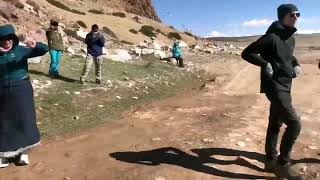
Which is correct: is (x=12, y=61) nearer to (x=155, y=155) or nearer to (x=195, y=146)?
(x=155, y=155)

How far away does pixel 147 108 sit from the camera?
11062 millimetres

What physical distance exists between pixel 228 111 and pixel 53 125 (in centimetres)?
346

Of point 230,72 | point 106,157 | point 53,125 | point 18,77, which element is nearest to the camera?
point 18,77

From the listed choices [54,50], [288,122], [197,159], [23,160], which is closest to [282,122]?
[288,122]

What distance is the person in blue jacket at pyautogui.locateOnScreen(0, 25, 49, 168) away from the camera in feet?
20.1

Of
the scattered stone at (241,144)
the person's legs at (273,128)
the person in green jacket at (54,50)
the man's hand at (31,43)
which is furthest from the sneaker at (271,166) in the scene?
the person in green jacket at (54,50)

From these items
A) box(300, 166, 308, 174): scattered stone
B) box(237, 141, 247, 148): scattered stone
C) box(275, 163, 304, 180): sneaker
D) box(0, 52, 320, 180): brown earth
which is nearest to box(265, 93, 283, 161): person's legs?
box(275, 163, 304, 180): sneaker

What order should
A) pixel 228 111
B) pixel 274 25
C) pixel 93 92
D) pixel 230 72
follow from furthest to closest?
pixel 230 72
pixel 93 92
pixel 228 111
pixel 274 25

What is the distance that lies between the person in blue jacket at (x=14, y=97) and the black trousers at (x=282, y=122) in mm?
2809

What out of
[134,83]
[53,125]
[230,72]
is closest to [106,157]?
[53,125]

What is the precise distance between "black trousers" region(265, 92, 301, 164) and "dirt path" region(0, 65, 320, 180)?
0.91 ft

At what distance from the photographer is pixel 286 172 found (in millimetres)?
6039

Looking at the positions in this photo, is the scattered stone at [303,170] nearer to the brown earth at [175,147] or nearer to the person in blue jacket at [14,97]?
the brown earth at [175,147]

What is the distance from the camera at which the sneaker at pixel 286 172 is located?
5938 mm
